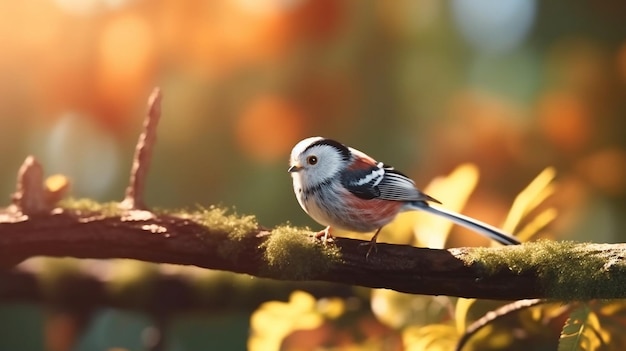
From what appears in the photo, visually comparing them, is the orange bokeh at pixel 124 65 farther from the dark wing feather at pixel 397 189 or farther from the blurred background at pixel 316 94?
the dark wing feather at pixel 397 189

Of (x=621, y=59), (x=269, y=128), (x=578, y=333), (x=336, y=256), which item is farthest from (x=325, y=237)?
(x=621, y=59)

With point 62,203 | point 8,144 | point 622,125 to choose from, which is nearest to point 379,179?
point 62,203

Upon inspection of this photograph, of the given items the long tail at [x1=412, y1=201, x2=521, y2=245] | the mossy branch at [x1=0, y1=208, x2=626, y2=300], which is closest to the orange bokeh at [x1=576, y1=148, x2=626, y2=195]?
the long tail at [x1=412, y1=201, x2=521, y2=245]

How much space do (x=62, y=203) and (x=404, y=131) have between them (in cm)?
83

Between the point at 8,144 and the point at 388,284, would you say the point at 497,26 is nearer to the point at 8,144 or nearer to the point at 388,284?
the point at 388,284

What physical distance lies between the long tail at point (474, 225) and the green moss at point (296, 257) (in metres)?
0.22

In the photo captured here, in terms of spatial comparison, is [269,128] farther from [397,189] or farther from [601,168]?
[601,168]

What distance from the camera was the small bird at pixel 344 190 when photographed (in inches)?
39.4

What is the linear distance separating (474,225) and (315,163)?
0.27 metres

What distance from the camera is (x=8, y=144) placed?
5.30ft

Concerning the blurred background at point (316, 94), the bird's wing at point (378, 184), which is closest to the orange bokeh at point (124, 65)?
the blurred background at point (316, 94)

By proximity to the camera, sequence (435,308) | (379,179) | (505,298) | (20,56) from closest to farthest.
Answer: (505,298) < (379,179) < (435,308) < (20,56)

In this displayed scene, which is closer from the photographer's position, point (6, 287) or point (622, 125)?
point (6, 287)

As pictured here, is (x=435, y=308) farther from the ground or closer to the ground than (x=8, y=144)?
closer to the ground
